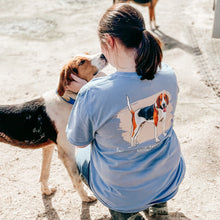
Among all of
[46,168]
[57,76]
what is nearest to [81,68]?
[46,168]

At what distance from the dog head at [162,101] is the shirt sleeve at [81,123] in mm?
427

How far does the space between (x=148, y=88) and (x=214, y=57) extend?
14.9 feet

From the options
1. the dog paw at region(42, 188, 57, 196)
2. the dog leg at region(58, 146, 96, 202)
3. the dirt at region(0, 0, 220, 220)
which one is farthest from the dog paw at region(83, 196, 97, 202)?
the dog paw at region(42, 188, 57, 196)

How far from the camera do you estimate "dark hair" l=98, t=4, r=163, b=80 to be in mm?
1654

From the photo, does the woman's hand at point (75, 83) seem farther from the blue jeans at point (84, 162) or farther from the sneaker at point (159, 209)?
the sneaker at point (159, 209)

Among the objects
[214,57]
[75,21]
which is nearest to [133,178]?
[214,57]

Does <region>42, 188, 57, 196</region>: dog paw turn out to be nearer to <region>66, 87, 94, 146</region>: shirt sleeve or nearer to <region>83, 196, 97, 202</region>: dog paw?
<region>83, 196, 97, 202</region>: dog paw

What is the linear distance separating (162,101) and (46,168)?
5.86 feet

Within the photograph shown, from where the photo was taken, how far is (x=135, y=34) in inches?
65.7

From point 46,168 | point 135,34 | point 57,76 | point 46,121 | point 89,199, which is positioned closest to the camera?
point 135,34

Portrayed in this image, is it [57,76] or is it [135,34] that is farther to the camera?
[57,76]

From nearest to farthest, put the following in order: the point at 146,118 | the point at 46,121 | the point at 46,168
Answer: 1. the point at 146,118
2. the point at 46,121
3. the point at 46,168

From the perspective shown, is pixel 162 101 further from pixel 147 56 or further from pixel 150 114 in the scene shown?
pixel 147 56

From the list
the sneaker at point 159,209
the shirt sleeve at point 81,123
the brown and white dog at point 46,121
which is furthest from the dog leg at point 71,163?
the shirt sleeve at point 81,123
